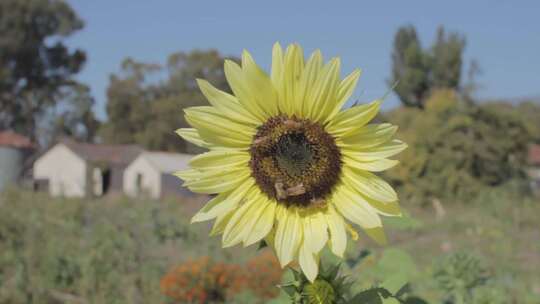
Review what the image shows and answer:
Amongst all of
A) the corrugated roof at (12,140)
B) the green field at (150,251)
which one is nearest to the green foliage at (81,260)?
the green field at (150,251)

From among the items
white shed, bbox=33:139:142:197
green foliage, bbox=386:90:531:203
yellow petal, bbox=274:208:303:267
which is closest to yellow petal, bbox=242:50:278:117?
yellow petal, bbox=274:208:303:267

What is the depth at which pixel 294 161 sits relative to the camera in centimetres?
125

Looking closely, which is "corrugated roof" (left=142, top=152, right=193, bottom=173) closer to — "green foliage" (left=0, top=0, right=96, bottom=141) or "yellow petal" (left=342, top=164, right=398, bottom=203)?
"green foliage" (left=0, top=0, right=96, bottom=141)

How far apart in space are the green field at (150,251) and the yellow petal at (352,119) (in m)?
0.28

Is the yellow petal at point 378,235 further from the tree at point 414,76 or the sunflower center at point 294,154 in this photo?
the tree at point 414,76

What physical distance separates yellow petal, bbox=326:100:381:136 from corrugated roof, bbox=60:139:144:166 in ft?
99.5

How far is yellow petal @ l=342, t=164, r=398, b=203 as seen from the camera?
110 cm

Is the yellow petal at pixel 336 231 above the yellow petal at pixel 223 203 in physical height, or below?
below

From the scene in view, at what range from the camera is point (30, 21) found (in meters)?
36.0

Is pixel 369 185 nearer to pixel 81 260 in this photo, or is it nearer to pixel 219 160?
pixel 219 160

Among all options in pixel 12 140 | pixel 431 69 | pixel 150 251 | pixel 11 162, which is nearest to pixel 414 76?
pixel 431 69

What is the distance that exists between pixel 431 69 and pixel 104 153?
1739 centimetres

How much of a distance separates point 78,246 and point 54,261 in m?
1.11

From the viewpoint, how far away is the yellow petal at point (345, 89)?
3.71ft
